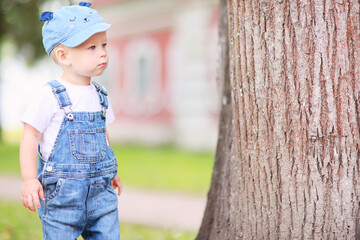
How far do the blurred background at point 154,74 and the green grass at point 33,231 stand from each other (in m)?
5.25

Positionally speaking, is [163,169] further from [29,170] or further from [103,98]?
[29,170]

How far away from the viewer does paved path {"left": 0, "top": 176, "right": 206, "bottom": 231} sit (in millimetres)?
6293

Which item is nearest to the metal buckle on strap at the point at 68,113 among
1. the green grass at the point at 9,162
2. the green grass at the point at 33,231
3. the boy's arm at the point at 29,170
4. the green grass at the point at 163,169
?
the boy's arm at the point at 29,170

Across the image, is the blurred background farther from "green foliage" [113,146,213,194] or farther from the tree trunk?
the tree trunk

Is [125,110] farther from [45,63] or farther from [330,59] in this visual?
[330,59]

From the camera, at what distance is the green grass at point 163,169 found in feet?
30.5

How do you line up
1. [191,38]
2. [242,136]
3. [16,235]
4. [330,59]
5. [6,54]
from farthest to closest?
[6,54], [191,38], [16,235], [242,136], [330,59]

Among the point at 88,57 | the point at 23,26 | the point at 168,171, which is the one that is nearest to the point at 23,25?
the point at 23,26

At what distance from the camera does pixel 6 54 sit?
106ft

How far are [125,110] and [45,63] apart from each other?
13.2 ft

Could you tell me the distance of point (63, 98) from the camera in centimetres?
270

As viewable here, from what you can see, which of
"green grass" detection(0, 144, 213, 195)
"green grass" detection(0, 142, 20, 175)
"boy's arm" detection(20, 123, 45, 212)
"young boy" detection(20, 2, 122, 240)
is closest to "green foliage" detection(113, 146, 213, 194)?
"green grass" detection(0, 144, 213, 195)

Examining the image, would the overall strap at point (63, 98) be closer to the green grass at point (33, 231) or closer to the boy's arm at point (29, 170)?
the boy's arm at point (29, 170)

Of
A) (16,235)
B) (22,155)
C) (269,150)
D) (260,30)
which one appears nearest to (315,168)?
(269,150)
